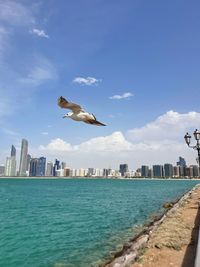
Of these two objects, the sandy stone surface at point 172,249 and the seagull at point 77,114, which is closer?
the seagull at point 77,114

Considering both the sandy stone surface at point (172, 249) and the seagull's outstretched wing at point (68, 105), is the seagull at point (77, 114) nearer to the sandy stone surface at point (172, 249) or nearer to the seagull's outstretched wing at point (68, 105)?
the seagull's outstretched wing at point (68, 105)

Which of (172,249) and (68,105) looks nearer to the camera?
(68,105)

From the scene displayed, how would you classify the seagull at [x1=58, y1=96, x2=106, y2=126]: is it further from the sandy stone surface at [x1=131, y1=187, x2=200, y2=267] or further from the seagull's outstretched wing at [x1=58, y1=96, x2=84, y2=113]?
the sandy stone surface at [x1=131, y1=187, x2=200, y2=267]

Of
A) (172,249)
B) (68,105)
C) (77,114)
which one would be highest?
(68,105)

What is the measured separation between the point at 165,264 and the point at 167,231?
457cm

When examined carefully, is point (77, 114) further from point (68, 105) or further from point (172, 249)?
point (172, 249)

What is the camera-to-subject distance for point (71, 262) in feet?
44.6

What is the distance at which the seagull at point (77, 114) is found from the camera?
5223 mm

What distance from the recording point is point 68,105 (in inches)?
215

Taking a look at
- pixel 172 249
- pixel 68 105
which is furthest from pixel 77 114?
pixel 172 249

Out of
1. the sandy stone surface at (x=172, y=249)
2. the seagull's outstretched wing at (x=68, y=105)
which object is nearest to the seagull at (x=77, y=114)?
the seagull's outstretched wing at (x=68, y=105)

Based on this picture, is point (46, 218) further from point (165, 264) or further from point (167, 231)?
point (165, 264)

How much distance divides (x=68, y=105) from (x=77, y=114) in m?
0.24

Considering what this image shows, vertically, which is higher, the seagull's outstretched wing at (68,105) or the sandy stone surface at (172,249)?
the seagull's outstretched wing at (68,105)
